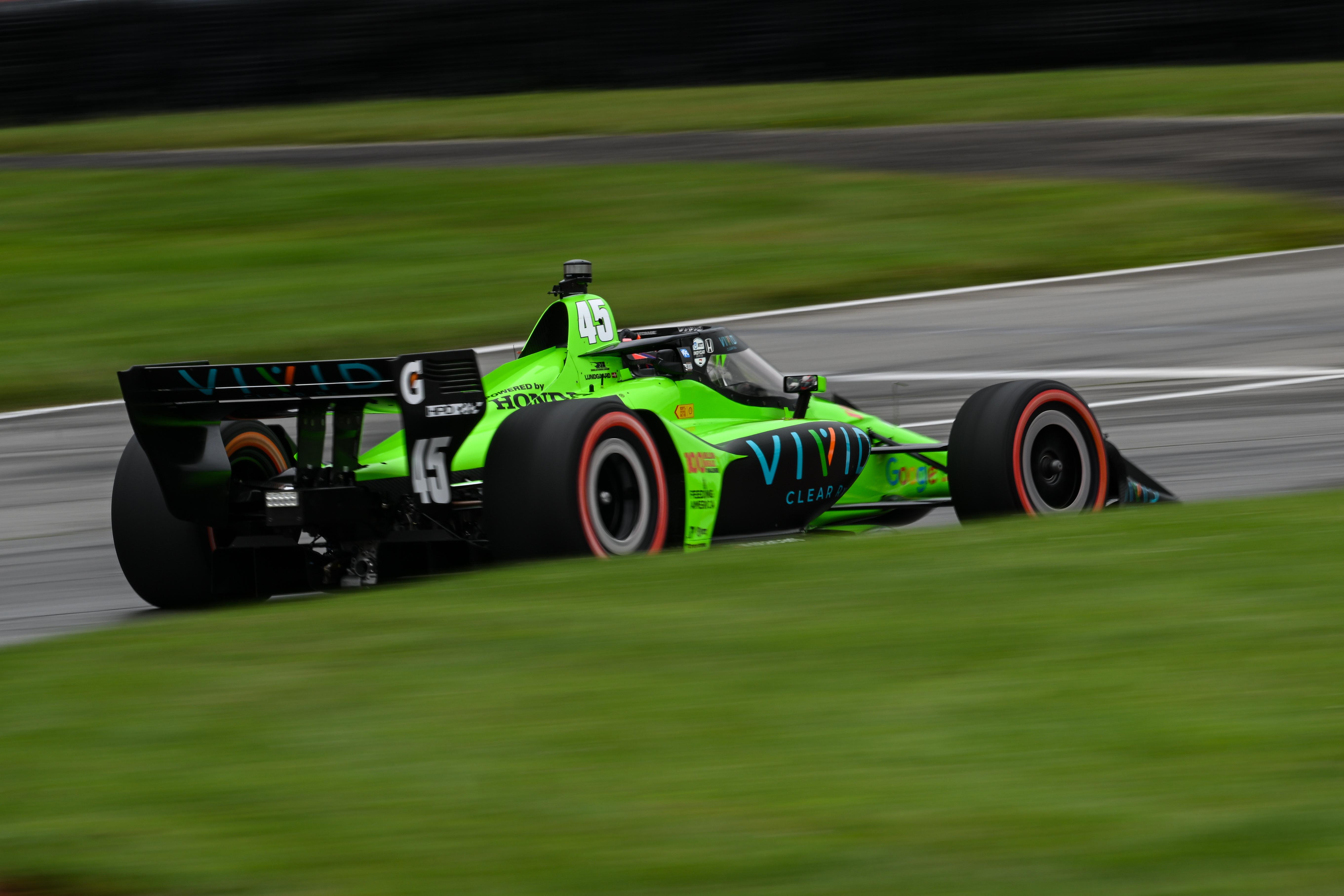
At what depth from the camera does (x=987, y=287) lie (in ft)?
50.2

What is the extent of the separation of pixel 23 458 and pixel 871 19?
14.9m

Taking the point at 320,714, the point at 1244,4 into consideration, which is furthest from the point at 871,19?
the point at 320,714

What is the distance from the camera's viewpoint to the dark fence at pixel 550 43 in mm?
22891

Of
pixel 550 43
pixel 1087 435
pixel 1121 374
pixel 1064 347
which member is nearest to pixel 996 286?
pixel 1064 347

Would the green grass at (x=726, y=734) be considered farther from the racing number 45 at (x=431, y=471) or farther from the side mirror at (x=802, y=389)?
the side mirror at (x=802, y=389)

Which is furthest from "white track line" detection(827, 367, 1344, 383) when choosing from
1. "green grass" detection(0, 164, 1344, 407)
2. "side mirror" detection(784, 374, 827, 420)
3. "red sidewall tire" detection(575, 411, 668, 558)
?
"red sidewall tire" detection(575, 411, 668, 558)

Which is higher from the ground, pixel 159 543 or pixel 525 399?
pixel 525 399

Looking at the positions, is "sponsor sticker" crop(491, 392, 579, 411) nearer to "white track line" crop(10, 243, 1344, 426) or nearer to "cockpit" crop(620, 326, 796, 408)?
"cockpit" crop(620, 326, 796, 408)

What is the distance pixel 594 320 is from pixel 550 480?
1498mm

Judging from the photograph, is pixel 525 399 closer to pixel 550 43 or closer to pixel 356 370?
pixel 356 370

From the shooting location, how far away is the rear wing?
652 cm

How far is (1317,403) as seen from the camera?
37.8 feet

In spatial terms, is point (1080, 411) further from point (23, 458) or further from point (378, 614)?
point (23, 458)

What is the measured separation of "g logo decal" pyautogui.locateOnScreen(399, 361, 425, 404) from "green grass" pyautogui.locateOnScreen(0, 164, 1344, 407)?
22.8 feet
